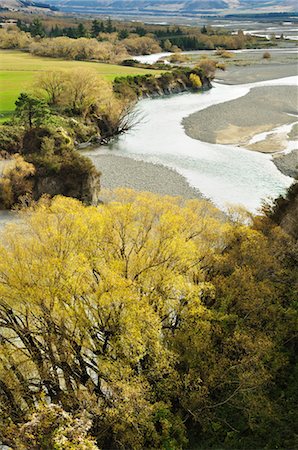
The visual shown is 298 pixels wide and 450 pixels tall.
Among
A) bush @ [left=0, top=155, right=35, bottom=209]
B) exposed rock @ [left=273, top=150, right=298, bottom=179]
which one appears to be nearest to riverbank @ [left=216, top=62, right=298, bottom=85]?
exposed rock @ [left=273, top=150, right=298, bottom=179]

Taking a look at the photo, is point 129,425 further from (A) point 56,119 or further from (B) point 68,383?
(A) point 56,119

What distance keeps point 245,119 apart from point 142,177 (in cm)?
2663

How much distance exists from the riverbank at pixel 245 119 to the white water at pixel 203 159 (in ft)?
6.08

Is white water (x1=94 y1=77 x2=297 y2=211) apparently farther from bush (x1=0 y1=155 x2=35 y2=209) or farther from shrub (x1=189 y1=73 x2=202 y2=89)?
shrub (x1=189 y1=73 x2=202 y2=89)

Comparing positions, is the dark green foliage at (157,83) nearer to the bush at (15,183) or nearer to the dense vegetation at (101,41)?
the dense vegetation at (101,41)

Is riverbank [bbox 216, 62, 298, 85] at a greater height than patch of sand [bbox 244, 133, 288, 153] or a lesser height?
greater

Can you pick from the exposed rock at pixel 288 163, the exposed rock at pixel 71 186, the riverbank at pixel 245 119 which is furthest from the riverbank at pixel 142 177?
the riverbank at pixel 245 119

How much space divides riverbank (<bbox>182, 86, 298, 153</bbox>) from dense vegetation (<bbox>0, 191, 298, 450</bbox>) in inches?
1397

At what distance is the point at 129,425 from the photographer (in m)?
14.9

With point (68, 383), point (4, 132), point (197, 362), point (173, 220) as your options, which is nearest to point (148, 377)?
point (197, 362)

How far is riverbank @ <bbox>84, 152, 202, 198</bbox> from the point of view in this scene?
40.4 meters

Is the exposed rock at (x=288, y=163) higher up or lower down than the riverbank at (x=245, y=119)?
lower down

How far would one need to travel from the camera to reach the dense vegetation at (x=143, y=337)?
602 inches

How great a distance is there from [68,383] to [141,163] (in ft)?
113
